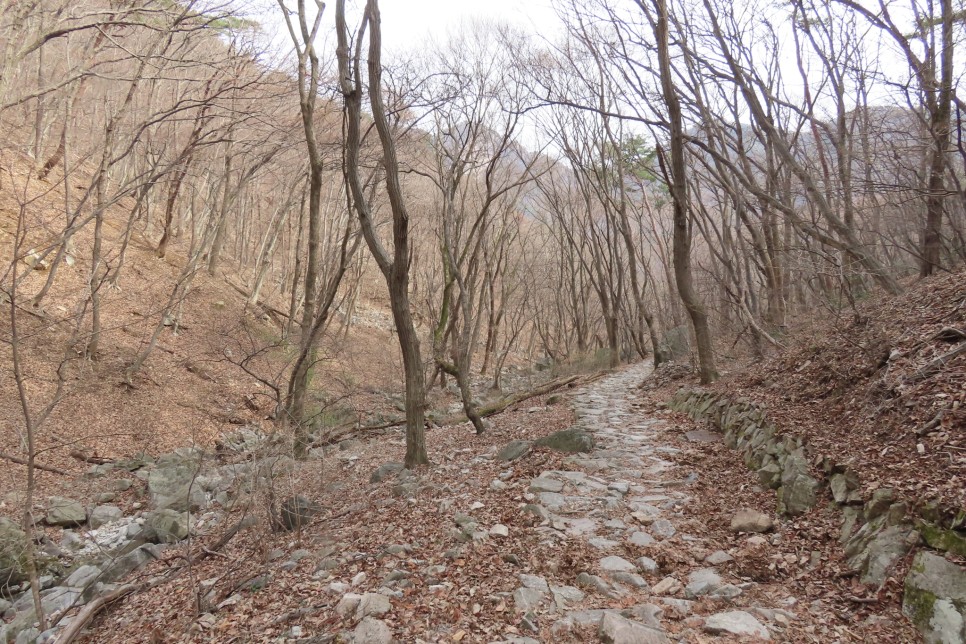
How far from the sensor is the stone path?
3020mm

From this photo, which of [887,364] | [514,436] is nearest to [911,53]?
[887,364]

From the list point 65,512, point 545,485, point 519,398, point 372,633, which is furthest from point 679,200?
point 65,512

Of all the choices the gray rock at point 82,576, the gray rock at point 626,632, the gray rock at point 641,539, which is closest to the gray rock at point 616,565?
the gray rock at point 641,539

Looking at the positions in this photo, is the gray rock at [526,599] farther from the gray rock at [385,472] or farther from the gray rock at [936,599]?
the gray rock at [385,472]

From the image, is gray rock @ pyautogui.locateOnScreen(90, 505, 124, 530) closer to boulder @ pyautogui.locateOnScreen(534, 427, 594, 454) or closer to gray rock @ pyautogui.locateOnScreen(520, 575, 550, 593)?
boulder @ pyautogui.locateOnScreen(534, 427, 594, 454)

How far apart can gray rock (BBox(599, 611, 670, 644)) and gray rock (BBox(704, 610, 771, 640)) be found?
29 cm

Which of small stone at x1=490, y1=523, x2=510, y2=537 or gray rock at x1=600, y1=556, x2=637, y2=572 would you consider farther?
small stone at x1=490, y1=523, x2=510, y2=537

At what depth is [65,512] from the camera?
6969 millimetres

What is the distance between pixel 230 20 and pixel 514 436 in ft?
26.8

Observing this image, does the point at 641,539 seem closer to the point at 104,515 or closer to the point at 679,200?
the point at 679,200

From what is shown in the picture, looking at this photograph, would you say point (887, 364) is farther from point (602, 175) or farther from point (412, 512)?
point (602, 175)

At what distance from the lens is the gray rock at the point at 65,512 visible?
22.5 feet

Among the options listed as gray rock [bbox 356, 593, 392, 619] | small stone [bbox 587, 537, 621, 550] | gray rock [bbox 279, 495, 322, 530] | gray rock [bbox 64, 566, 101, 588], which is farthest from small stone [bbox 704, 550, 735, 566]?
gray rock [bbox 64, 566, 101, 588]

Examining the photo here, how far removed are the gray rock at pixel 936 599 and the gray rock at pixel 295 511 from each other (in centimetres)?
436
